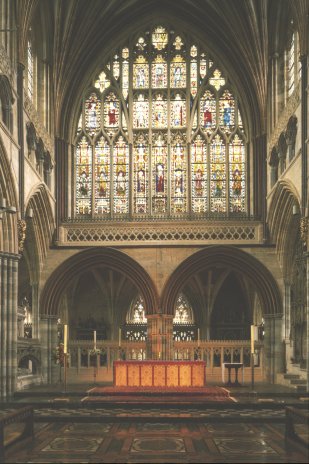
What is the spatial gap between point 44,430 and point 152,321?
53.8 feet

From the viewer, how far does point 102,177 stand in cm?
3494

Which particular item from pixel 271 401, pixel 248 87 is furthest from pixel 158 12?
pixel 271 401

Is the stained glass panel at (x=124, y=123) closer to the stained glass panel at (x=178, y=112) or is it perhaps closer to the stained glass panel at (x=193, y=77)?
the stained glass panel at (x=178, y=112)

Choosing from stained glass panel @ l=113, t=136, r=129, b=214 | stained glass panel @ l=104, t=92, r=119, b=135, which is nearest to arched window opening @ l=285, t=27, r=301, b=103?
stained glass panel @ l=113, t=136, r=129, b=214

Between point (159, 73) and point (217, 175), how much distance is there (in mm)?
5425

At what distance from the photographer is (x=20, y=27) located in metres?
26.5

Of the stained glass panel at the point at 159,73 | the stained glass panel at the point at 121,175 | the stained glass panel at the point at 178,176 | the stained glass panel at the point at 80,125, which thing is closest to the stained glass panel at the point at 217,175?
the stained glass panel at the point at 178,176

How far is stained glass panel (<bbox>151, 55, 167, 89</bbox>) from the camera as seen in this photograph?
35656 mm

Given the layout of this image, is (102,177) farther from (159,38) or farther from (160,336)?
(160,336)

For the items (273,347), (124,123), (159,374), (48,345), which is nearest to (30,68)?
(124,123)

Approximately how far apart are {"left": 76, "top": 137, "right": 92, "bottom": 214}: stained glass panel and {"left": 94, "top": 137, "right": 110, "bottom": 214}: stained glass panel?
31 cm

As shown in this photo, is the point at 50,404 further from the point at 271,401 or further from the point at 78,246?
the point at 78,246

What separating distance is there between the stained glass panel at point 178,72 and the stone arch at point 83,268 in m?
8.36

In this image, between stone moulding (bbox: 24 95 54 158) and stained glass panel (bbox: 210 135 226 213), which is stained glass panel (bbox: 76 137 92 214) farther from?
stained glass panel (bbox: 210 135 226 213)
